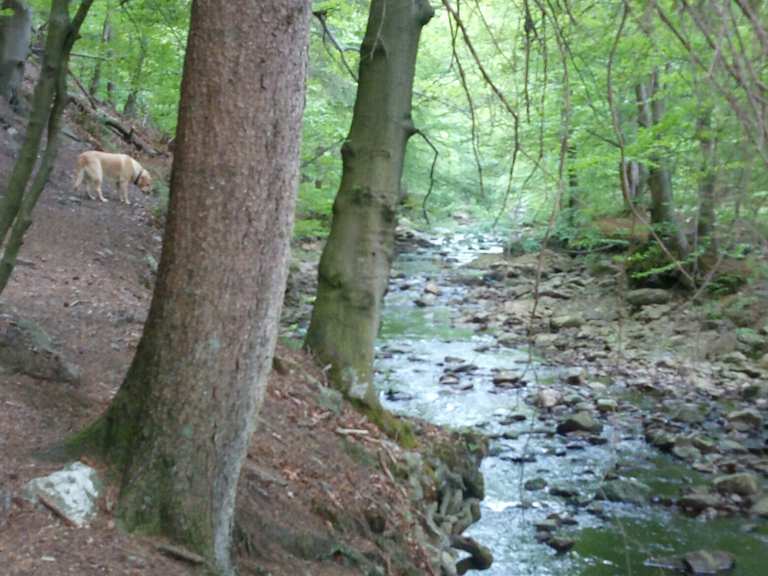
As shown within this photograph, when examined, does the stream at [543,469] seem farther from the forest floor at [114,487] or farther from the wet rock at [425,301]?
the wet rock at [425,301]

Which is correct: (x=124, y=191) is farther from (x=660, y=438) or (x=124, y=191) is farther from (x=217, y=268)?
(x=217, y=268)

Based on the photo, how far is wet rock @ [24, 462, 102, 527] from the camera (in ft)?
12.4

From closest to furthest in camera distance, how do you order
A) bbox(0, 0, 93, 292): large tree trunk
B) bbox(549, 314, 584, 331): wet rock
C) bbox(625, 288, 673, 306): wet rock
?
1. bbox(0, 0, 93, 292): large tree trunk
2. bbox(549, 314, 584, 331): wet rock
3. bbox(625, 288, 673, 306): wet rock

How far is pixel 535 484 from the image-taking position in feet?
30.4

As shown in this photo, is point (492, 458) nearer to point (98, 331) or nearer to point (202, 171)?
point (98, 331)

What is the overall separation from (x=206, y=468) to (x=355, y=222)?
13.3 feet

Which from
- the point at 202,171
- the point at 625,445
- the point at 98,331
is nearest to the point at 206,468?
the point at 202,171

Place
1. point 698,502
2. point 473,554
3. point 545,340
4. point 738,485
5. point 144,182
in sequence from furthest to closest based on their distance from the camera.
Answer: point 545,340, point 144,182, point 738,485, point 698,502, point 473,554

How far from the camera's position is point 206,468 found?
3.77 meters

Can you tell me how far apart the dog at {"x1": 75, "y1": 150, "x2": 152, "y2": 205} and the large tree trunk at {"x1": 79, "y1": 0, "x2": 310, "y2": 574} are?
10351mm

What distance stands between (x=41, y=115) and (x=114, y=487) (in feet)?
6.89

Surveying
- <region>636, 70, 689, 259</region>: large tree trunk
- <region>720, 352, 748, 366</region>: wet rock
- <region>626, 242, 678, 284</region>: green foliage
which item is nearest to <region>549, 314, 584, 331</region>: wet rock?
<region>626, 242, 678, 284</region>: green foliage

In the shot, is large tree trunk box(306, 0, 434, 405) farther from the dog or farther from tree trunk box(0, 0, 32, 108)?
tree trunk box(0, 0, 32, 108)

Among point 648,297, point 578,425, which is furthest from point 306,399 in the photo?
point 648,297
